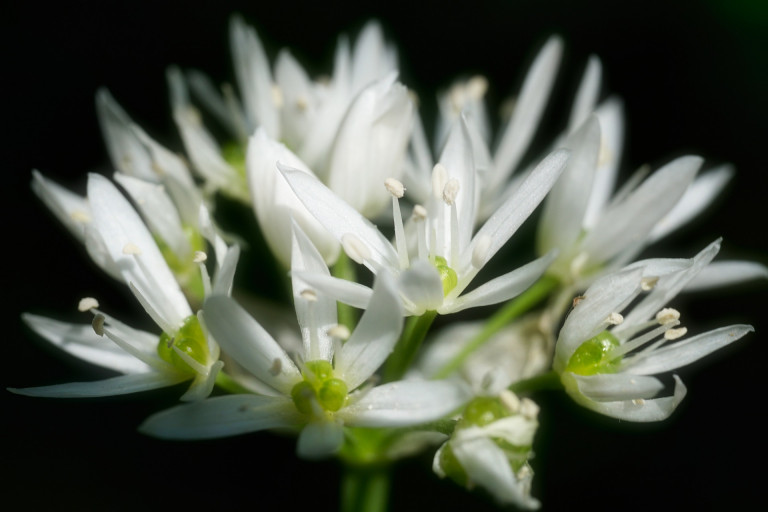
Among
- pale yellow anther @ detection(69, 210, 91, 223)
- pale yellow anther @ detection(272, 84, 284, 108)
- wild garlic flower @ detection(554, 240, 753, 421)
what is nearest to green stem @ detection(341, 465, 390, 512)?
wild garlic flower @ detection(554, 240, 753, 421)

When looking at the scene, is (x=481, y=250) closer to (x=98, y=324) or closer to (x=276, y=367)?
(x=276, y=367)

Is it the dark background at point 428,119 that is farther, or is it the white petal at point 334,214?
the dark background at point 428,119

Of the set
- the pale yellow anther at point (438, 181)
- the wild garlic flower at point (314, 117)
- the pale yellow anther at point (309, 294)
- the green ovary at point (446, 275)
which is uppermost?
the wild garlic flower at point (314, 117)

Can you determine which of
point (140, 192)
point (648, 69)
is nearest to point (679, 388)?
point (140, 192)

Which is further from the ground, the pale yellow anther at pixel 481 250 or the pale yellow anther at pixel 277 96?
the pale yellow anther at pixel 277 96

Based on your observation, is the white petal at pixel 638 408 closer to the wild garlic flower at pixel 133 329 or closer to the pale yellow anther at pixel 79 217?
the wild garlic flower at pixel 133 329

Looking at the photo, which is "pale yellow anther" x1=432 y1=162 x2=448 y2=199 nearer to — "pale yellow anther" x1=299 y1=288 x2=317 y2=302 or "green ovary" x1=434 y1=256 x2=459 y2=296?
"green ovary" x1=434 y1=256 x2=459 y2=296

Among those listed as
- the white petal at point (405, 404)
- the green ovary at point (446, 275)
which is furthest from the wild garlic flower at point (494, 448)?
the green ovary at point (446, 275)

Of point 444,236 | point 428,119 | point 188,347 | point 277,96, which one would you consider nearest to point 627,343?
point 444,236
